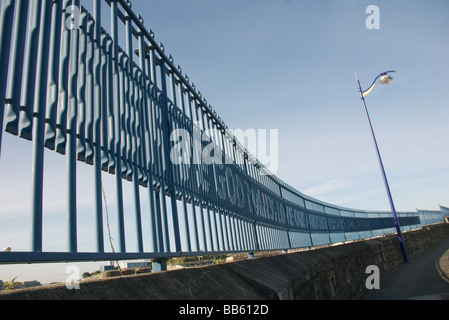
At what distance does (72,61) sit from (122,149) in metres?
0.79

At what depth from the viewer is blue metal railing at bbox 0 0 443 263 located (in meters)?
1.98

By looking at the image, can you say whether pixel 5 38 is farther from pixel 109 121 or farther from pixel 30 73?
pixel 109 121

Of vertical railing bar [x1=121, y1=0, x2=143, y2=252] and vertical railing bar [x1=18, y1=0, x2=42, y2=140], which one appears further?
vertical railing bar [x1=121, y1=0, x2=143, y2=252]

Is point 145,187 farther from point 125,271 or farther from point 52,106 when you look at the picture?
point 52,106

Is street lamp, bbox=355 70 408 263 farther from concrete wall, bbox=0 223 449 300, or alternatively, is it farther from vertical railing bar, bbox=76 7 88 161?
vertical railing bar, bbox=76 7 88 161

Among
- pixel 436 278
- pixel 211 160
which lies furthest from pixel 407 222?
pixel 211 160

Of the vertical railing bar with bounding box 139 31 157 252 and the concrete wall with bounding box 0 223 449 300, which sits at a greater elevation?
the vertical railing bar with bounding box 139 31 157 252

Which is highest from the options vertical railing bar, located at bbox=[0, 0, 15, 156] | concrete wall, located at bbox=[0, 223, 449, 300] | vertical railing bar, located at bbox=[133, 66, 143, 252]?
vertical railing bar, located at bbox=[0, 0, 15, 156]

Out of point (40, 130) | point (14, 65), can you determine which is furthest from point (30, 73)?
point (40, 130)

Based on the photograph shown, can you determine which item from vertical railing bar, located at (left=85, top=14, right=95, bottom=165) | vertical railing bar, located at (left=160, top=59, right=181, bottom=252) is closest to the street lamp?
vertical railing bar, located at (left=160, top=59, right=181, bottom=252)

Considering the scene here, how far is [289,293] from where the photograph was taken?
3.21 meters

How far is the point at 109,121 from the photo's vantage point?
2770 millimetres

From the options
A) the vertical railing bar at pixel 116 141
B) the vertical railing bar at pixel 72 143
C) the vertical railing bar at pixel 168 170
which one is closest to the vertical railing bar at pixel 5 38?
the vertical railing bar at pixel 72 143
